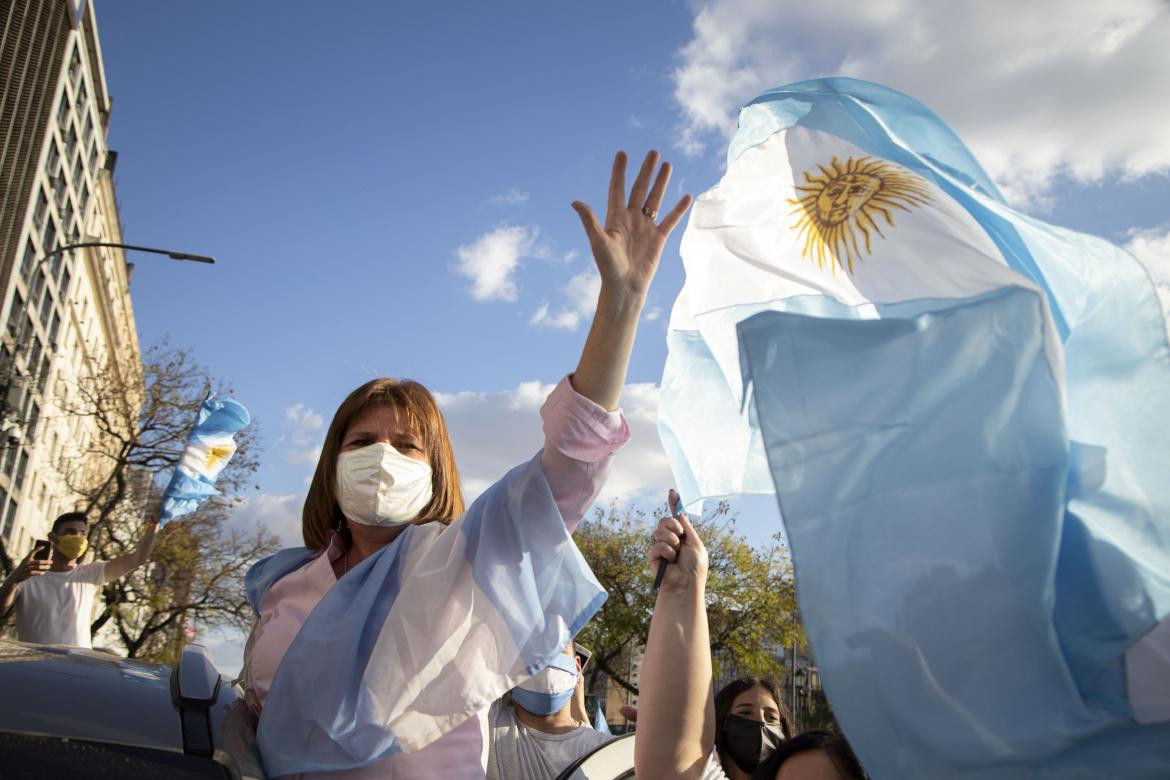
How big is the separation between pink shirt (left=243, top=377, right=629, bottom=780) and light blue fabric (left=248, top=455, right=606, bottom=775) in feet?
0.19

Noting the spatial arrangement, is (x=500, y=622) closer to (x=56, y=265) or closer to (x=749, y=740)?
(x=749, y=740)

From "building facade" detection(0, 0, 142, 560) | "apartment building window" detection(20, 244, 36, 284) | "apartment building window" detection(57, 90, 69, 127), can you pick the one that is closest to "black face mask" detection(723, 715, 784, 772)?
"building facade" detection(0, 0, 142, 560)

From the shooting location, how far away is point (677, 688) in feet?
7.45

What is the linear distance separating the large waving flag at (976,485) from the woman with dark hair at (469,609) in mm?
400

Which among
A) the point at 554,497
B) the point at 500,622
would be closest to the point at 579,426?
the point at 554,497

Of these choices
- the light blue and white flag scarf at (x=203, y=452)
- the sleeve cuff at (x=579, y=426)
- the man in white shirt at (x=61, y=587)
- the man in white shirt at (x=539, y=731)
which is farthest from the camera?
the light blue and white flag scarf at (x=203, y=452)

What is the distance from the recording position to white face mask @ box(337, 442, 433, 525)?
2.73m

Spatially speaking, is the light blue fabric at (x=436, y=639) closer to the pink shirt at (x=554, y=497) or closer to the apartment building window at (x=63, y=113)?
the pink shirt at (x=554, y=497)

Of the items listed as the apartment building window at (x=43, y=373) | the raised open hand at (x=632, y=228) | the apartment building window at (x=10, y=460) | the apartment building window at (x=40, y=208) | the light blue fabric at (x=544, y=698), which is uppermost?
the apartment building window at (x=40, y=208)

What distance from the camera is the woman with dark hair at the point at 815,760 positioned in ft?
8.26

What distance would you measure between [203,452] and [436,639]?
5656 millimetres

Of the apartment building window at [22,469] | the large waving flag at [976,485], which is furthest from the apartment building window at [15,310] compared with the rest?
the large waving flag at [976,485]

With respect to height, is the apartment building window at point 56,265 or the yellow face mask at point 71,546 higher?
the apartment building window at point 56,265

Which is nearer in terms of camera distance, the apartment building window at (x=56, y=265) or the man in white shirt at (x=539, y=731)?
the man in white shirt at (x=539, y=731)
